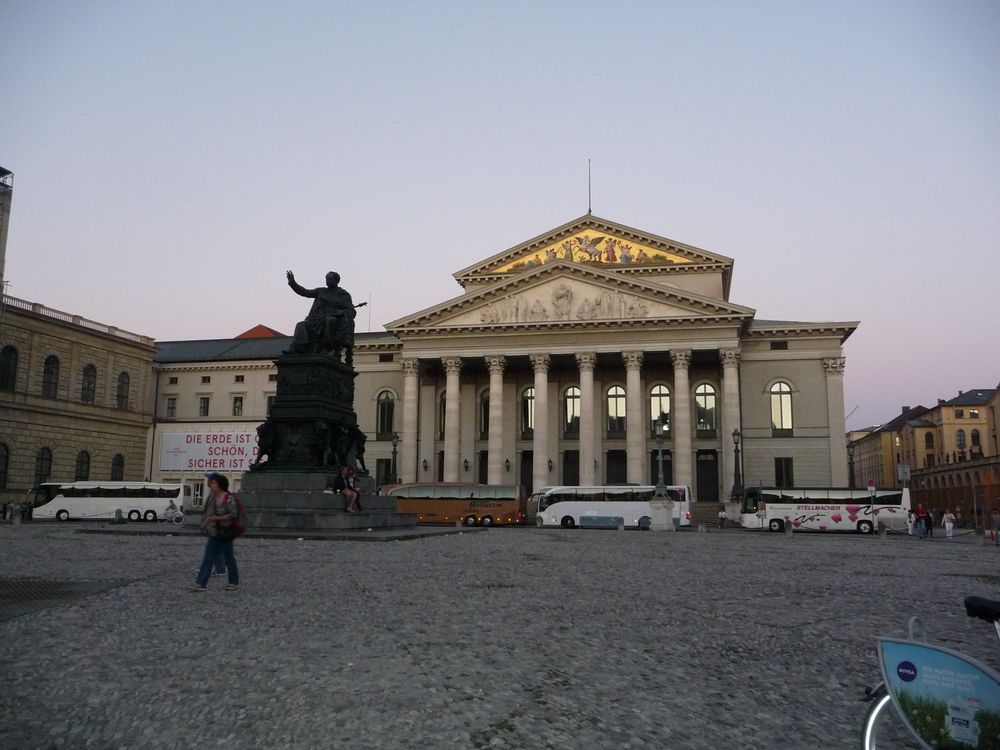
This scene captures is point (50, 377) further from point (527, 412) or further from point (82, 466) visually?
point (527, 412)

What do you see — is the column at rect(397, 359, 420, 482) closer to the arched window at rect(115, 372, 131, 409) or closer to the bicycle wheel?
the arched window at rect(115, 372, 131, 409)

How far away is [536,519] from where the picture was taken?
48844 mm

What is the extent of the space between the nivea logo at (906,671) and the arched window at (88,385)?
2462 inches

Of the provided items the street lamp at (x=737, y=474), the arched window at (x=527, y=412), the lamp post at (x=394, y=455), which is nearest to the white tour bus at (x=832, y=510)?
the street lamp at (x=737, y=474)

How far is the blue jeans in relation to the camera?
36.2ft

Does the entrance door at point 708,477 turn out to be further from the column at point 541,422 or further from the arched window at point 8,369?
the arched window at point 8,369

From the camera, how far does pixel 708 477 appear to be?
54469 mm

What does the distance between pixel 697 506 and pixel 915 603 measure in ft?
133

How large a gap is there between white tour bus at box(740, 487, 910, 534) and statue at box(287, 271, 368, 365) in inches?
1233

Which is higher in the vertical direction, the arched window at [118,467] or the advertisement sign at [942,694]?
the arched window at [118,467]

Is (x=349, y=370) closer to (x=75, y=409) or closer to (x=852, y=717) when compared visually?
(x=852, y=717)

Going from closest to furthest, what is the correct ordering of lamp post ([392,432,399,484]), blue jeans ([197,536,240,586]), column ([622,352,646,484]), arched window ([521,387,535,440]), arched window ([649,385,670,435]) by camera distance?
blue jeans ([197,536,240,586]) < column ([622,352,646,484]) < lamp post ([392,432,399,484]) < arched window ([649,385,670,435]) < arched window ([521,387,535,440])

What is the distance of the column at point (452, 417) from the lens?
54.4m

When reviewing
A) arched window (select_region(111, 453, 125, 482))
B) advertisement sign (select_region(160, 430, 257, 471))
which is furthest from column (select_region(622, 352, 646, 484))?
arched window (select_region(111, 453, 125, 482))
